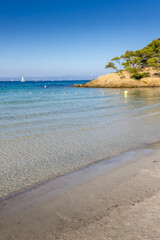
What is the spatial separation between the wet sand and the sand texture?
2569 inches

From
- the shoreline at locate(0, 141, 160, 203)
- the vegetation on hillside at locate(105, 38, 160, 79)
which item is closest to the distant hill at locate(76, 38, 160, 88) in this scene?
the vegetation on hillside at locate(105, 38, 160, 79)

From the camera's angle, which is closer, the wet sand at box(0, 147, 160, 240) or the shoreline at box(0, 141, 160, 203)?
the wet sand at box(0, 147, 160, 240)

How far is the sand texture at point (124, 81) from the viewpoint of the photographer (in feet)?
222

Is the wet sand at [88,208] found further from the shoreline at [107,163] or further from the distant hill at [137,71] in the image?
the distant hill at [137,71]

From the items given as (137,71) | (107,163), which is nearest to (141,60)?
(137,71)

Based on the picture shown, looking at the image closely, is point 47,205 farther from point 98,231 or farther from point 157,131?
point 157,131

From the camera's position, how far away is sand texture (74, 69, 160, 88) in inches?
2670

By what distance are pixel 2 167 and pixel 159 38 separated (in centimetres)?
9025

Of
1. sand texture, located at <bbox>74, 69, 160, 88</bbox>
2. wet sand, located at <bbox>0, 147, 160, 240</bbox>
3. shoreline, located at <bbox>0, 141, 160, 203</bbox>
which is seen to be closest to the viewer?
wet sand, located at <bbox>0, 147, 160, 240</bbox>

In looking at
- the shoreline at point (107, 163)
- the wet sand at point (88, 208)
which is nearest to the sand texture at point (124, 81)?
the shoreline at point (107, 163)

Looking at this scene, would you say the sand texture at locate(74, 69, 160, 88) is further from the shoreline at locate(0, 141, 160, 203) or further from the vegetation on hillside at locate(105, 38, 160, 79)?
the shoreline at locate(0, 141, 160, 203)

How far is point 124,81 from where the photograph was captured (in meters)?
70.4

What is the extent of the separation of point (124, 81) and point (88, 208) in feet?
229

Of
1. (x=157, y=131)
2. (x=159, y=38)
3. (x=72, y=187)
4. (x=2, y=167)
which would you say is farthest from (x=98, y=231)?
(x=159, y=38)
